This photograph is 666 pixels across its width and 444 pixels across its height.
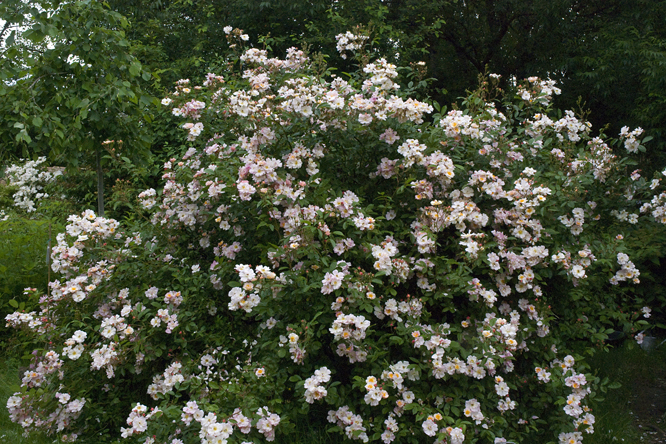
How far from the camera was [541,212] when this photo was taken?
2.71 meters

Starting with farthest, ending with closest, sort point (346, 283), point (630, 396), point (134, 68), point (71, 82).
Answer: point (71, 82) → point (134, 68) → point (630, 396) → point (346, 283)

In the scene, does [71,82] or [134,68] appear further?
[71,82]

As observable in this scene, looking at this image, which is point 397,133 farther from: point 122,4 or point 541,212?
point 122,4

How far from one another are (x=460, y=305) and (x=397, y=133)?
95 cm

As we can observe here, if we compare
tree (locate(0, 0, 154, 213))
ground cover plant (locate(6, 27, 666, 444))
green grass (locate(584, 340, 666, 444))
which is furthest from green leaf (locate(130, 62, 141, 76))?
green grass (locate(584, 340, 666, 444))

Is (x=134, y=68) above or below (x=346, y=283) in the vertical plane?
above

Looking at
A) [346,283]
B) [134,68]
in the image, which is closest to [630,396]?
[346,283]

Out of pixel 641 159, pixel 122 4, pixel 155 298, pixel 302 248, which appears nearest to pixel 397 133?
pixel 302 248

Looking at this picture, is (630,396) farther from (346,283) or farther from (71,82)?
(71,82)

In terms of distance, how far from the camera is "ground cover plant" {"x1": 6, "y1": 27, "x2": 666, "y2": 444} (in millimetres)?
2428

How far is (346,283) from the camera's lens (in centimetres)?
239

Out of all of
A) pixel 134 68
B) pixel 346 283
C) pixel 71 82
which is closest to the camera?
pixel 346 283

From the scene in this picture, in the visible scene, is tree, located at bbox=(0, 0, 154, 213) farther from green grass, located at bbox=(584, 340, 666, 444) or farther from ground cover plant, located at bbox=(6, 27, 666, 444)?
green grass, located at bbox=(584, 340, 666, 444)

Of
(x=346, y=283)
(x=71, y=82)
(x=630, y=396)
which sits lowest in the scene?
(x=346, y=283)
